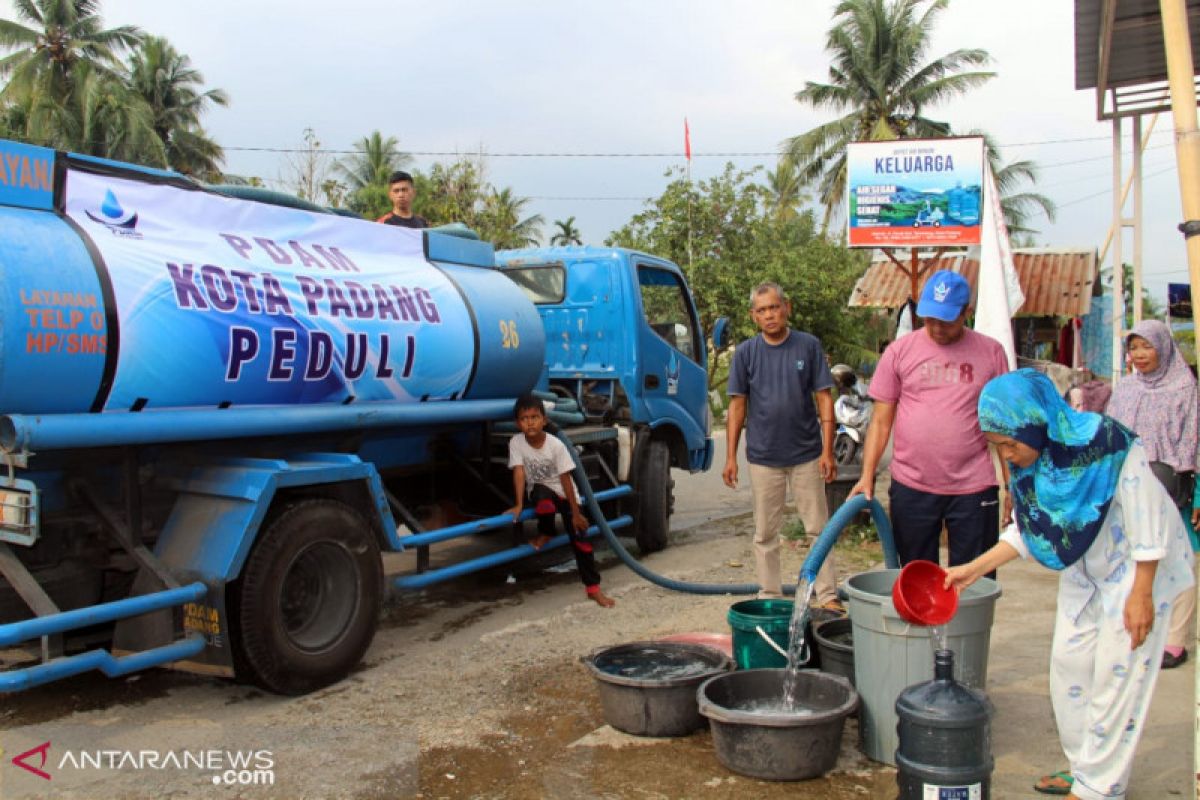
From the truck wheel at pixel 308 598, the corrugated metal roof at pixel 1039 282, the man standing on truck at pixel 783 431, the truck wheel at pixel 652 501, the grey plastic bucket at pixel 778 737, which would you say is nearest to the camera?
the grey plastic bucket at pixel 778 737

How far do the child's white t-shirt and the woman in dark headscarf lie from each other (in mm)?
3331

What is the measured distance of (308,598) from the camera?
5.08 metres

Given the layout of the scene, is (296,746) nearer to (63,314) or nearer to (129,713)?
(129,713)

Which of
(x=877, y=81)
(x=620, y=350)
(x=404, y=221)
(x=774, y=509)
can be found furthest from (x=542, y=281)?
(x=877, y=81)

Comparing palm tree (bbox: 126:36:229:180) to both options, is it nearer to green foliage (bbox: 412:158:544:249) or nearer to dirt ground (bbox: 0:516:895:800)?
green foliage (bbox: 412:158:544:249)

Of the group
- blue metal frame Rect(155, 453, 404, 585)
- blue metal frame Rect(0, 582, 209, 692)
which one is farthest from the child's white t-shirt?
blue metal frame Rect(0, 582, 209, 692)

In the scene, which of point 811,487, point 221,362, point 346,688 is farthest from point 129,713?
point 811,487

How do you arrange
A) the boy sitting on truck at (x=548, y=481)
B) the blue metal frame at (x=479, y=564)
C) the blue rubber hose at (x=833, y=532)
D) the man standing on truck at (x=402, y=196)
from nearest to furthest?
the blue rubber hose at (x=833, y=532) → the blue metal frame at (x=479, y=564) → the boy sitting on truck at (x=548, y=481) → the man standing on truck at (x=402, y=196)

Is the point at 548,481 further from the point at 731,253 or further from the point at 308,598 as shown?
the point at 731,253

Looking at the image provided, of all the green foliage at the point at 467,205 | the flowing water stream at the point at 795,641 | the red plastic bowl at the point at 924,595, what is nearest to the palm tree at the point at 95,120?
the green foliage at the point at 467,205

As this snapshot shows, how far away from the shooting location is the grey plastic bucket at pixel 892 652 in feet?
11.9

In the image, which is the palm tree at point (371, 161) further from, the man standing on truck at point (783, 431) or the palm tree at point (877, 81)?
the man standing on truck at point (783, 431)

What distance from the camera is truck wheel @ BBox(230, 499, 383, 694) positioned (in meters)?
4.60

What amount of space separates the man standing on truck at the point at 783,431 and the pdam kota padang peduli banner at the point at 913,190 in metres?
5.42
